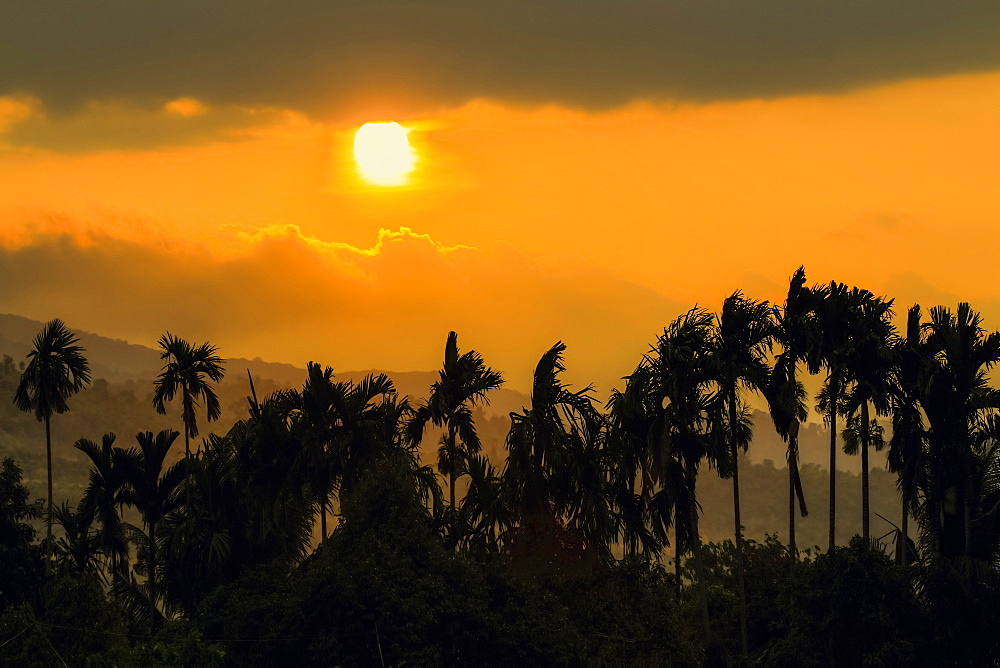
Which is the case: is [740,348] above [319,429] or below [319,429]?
above

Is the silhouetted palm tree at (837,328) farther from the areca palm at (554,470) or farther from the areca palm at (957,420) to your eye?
the areca palm at (554,470)

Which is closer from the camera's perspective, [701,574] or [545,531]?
[545,531]

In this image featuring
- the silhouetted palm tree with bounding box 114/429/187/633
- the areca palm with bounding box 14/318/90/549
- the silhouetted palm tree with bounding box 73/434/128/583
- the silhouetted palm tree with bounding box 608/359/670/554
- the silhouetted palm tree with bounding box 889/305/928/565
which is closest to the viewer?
the silhouetted palm tree with bounding box 889/305/928/565

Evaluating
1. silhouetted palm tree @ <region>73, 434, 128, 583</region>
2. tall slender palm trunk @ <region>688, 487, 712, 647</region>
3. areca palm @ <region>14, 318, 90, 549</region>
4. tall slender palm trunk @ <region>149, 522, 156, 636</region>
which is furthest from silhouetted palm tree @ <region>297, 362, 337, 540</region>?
areca palm @ <region>14, 318, 90, 549</region>

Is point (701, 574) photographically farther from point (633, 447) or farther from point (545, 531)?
point (545, 531)

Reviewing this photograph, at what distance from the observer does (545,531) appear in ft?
141

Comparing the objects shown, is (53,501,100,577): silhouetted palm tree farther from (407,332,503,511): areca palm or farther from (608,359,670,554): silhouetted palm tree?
(608,359,670,554): silhouetted palm tree

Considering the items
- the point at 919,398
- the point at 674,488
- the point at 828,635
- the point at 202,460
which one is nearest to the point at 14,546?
the point at 202,460

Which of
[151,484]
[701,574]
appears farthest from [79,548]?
[701,574]

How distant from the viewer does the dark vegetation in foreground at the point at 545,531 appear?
37.8 metres

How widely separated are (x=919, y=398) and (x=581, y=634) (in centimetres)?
1552

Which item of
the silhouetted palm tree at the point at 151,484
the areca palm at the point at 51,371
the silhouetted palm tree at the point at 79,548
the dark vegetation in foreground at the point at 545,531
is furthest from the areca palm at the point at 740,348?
the areca palm at the point at 51,371

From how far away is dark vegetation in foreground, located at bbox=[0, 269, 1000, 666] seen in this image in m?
37.8

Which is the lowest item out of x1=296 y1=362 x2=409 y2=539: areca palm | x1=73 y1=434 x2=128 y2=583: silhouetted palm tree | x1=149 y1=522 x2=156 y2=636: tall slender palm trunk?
x1=149 y1=522 x2=156 y2=636: tall slender palm trunk
